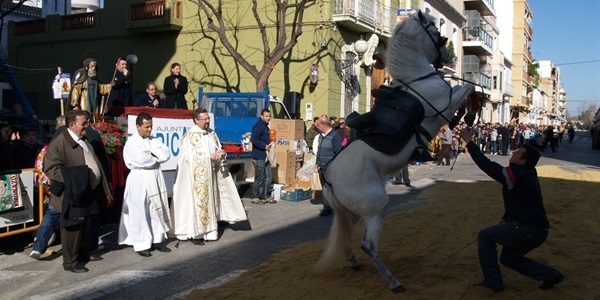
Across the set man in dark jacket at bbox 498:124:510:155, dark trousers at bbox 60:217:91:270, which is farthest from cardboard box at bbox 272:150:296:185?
man in dark jacket at bbox 498:124:510:155

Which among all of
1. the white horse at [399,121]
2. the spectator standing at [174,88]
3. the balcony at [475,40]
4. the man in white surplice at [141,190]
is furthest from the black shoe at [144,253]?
the balcony at [475,40]

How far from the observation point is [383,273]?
222 inches

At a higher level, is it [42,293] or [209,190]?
[209,190]

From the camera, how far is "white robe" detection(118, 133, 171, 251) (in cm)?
755

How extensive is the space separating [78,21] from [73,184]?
74.4 feet

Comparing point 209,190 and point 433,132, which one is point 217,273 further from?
point 433,132

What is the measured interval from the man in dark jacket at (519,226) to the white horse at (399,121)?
0.52 m

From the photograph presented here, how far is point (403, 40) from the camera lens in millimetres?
5715

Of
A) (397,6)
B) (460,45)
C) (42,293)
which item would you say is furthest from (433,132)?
(460,45)

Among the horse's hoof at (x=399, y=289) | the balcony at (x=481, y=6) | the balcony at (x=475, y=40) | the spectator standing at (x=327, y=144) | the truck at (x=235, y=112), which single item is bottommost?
the horse's hoof at (x=399, y=289)

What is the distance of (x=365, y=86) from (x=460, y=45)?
18020 millimetres

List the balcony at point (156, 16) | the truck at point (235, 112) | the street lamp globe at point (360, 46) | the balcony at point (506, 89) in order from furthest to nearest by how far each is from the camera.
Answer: the balcony at point (506, 89), the balcony at point (156, 16), the street lamp globe at point (360, 46), the truck at point (235, 112)

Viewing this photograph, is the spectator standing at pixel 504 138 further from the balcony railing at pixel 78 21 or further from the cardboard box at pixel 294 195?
the balcony railing at pixel 78 21

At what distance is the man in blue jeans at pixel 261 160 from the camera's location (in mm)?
11891
